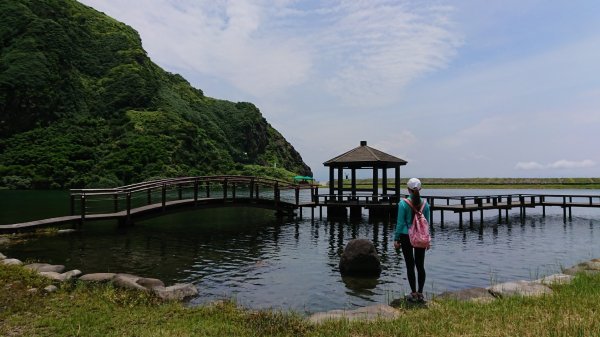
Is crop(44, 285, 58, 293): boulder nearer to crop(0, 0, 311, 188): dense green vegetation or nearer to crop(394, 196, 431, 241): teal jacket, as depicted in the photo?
crop(394, 196, 431, 241): teal jacket

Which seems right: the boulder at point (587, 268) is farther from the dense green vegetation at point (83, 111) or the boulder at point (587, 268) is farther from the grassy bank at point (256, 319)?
the dense green vegetation at point (83, 111)

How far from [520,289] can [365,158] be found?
22480 millimetres

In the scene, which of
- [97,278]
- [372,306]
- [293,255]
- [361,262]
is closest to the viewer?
[372,306]

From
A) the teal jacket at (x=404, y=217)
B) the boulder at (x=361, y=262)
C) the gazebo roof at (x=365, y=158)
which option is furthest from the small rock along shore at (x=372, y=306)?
the gazebo roof at (x=365, y=158)

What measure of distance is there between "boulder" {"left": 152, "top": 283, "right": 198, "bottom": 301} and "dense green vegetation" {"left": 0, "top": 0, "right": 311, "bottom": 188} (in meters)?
73.3

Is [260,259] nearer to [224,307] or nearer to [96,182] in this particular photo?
[224,307]

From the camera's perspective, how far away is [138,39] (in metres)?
163

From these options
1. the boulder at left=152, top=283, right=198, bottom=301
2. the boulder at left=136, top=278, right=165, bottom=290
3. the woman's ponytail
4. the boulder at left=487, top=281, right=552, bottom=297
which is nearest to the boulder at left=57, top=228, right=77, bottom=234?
the boulder at left=136, top=278, right=165, bottom=290

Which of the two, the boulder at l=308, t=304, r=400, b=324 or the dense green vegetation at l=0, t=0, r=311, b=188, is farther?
the dense green vegetation at l=0, t=0, r=311, b=188

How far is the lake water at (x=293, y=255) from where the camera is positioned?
11.7 meters

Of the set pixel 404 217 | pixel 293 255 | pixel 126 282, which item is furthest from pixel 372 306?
pixel 293 255

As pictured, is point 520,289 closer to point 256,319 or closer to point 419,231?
point 419,231

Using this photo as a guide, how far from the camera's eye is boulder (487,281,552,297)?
8617mm

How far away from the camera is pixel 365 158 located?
1225 inches
